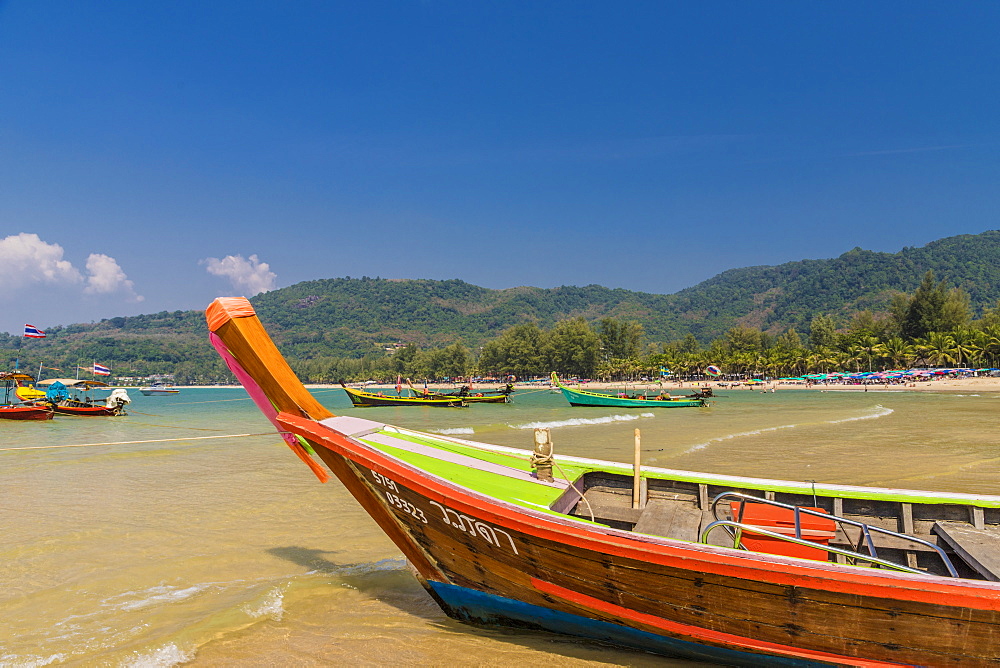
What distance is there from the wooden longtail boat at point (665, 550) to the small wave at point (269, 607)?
159cm

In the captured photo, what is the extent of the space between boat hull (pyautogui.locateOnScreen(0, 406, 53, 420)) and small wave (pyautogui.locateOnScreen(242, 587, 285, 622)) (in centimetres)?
3982

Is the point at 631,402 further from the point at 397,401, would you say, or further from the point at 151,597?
the point at 151,597

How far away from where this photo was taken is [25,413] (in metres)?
36.2

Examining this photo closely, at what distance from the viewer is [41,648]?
17.9 ft

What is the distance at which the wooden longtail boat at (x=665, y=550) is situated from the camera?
12.1 ft

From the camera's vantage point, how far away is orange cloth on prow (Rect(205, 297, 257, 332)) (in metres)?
5.07

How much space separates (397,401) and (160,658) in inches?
2032

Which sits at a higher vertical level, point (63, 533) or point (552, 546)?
point (552, 546)

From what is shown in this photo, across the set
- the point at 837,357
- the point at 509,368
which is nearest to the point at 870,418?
the point at 837,357

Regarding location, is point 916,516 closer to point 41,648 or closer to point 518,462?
point 518,462

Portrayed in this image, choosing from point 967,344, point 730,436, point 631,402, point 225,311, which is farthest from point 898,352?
Answer: point 225,311

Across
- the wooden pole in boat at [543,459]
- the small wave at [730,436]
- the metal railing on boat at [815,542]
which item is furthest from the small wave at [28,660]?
the small wave at [730,436]

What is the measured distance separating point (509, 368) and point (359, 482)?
487 ft

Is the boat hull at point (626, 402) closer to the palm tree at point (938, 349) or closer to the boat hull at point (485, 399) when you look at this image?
the boat hull at point (485, 399)
